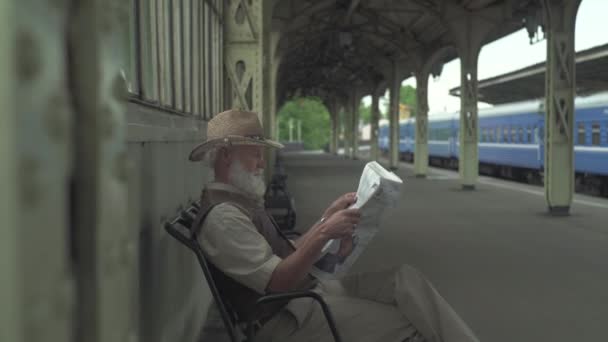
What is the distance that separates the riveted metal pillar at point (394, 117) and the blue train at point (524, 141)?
3711 millimetres

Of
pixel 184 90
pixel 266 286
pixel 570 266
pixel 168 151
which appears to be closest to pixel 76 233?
pixel 266 286

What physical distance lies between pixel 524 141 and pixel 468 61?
513 centimetres

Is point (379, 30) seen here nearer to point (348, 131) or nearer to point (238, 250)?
point (348, 131)

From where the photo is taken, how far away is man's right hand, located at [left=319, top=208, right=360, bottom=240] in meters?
2.45

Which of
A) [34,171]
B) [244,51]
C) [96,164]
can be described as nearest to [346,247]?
[96,164]

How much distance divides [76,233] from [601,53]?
21.9 m

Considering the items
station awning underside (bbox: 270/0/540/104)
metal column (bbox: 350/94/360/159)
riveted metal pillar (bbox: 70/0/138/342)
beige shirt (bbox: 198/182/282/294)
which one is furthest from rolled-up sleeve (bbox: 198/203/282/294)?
metal column (bbox: 350/94/360/159)

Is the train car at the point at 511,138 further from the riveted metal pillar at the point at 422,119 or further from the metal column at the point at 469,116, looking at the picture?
the metal column at the point at 469,116

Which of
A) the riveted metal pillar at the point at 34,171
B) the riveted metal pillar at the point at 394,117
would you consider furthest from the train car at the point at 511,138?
the riveted metal pillar at the point at 34,171

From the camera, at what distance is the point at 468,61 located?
18172 millimetres

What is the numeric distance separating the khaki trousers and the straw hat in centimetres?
78

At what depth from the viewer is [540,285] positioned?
634 centimetres

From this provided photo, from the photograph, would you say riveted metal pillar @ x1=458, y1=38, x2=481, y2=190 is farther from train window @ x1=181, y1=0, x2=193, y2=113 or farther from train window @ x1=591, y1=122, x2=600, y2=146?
train window @ x1=181, y1=0, x2=193, y2=113

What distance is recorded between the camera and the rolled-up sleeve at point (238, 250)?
2525 millimetres
